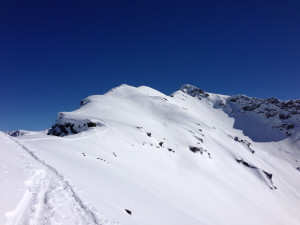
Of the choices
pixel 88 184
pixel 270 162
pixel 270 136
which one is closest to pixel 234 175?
pixel 270 162

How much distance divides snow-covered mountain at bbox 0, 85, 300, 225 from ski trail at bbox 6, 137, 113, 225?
40 mm

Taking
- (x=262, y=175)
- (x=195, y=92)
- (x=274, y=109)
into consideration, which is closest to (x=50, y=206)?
(x=262, y=175)

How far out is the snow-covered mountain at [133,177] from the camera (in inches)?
370

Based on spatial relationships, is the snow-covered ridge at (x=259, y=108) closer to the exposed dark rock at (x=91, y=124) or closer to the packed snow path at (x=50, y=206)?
the exposed dark rock at (x=91, y=124)

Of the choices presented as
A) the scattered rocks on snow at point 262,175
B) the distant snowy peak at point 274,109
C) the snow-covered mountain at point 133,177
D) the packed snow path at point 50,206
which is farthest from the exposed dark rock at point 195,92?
the packed snow path at point 50,206

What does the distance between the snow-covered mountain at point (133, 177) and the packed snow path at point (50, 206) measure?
0.13ft

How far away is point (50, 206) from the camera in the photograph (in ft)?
28.2

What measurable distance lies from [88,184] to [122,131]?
24.2 m

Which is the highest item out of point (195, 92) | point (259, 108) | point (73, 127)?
A: point (195, 92)

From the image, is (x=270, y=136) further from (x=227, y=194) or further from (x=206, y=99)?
(x=227, y=194)

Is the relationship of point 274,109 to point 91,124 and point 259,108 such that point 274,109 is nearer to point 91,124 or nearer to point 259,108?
point 259,108

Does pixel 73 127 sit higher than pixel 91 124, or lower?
lower

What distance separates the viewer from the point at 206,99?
495 ft

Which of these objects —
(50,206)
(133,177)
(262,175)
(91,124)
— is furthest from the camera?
(262,175)
